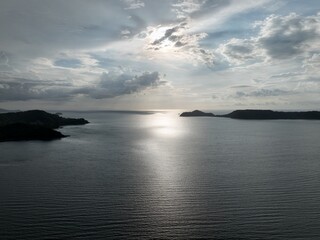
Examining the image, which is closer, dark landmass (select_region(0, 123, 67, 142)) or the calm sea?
the calm sea

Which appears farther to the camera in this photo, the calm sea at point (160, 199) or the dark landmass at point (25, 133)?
the dark landmass at point (25, 133)

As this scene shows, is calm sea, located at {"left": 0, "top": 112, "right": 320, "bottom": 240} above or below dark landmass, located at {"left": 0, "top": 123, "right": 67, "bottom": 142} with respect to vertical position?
below

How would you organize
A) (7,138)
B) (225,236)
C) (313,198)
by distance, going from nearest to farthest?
(225,236) < (313,198) < (7,138)

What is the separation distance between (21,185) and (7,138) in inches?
3123

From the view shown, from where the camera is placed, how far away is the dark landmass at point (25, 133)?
401ft

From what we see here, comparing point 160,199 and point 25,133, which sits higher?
point 25,133

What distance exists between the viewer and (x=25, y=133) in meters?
126

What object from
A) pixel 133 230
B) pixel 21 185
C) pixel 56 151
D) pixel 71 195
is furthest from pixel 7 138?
pixel 133 230

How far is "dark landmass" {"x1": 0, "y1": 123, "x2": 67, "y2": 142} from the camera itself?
122 m

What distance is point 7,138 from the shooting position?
11969 centimetres

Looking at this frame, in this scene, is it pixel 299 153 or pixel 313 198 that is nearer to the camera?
pixel 313 198

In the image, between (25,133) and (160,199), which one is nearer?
(160,199)

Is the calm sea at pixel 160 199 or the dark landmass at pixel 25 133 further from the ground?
the dark landmass at pixel 25 133

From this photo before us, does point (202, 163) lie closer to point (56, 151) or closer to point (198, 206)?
point (198, 206)
